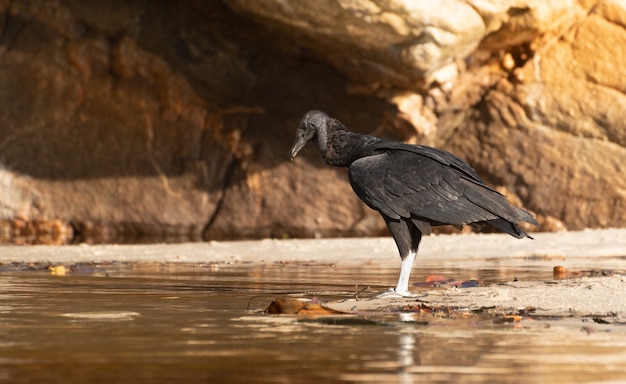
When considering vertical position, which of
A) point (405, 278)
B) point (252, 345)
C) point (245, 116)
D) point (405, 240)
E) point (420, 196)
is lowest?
point (252, 345)

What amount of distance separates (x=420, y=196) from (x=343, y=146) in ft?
3.75

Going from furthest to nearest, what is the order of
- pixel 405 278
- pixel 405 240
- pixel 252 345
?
1. pixel 405 240
2. pixel 405 278
3. pixel 252 345

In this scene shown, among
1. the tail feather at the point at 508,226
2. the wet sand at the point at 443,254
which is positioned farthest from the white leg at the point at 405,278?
the tail feather at the point at 508,226

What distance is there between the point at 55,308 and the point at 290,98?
11.4m

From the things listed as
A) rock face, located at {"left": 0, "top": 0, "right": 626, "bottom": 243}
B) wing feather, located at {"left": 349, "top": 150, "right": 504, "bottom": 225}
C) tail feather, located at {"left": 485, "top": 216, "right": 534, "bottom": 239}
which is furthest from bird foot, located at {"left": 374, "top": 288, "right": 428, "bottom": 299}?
rock face, located at {"left": 0, "top": 0, "right": 626, "bottom": 243}

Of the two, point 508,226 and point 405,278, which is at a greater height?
point 508,226

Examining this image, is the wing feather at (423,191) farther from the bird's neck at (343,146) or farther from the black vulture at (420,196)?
the bird's neck at (343,146)

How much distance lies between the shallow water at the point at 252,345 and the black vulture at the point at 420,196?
1029 millimetres

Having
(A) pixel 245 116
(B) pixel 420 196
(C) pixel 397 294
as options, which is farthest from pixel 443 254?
(A) pixel 245 116

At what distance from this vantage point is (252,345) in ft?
17.5

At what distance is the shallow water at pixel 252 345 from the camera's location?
4.49m

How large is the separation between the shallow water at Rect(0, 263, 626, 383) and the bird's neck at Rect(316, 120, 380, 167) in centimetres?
149

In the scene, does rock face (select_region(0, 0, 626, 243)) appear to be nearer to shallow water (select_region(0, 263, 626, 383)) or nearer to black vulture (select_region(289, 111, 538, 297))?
black vulture (select_region(289, 111, 538, 297))

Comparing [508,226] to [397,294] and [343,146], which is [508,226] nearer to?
[397,294]
